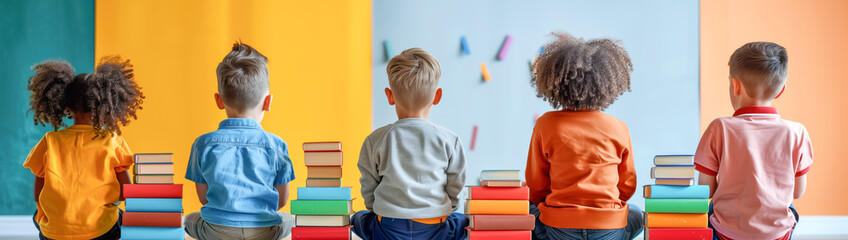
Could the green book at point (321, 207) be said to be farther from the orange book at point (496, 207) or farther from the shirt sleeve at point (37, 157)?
the shirt sleeve at point (37, 157)

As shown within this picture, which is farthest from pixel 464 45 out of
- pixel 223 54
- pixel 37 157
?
pixel 37 157

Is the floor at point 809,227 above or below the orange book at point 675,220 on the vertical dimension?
below

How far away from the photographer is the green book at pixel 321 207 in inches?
70.2

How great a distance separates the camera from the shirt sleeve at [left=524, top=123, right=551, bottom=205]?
80.4 inches

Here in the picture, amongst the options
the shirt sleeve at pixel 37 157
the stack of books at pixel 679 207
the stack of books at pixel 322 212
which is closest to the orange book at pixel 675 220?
the stack of books at pixel 679 207

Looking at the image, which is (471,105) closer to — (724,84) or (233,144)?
(724,84)

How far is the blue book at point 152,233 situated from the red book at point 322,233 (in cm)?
41

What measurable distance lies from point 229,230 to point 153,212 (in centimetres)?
25

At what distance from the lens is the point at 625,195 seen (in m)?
2.06

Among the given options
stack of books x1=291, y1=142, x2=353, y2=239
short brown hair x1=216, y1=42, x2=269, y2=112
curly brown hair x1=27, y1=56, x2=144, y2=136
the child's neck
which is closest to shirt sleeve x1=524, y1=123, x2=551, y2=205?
the child's neck

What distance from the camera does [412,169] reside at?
6.05 feet

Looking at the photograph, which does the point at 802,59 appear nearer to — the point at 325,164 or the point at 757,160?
the point at 757,160

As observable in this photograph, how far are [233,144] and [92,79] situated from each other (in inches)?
28.0

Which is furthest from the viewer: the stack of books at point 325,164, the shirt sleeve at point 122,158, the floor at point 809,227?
the floor at point 809,227
